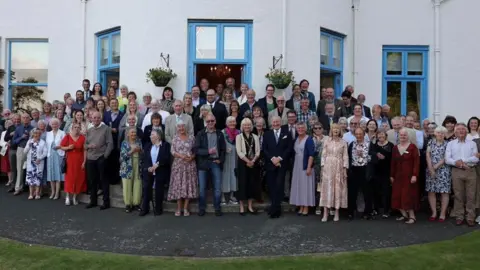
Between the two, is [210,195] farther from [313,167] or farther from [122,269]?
[122,269]

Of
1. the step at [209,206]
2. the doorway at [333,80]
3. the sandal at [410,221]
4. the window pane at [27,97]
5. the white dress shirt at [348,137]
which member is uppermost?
the doorway at [333,80]

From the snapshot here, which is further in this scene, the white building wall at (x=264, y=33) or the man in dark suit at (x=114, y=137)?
the white building wall at (x=264, y=33)

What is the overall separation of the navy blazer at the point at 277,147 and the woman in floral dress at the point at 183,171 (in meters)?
1.33

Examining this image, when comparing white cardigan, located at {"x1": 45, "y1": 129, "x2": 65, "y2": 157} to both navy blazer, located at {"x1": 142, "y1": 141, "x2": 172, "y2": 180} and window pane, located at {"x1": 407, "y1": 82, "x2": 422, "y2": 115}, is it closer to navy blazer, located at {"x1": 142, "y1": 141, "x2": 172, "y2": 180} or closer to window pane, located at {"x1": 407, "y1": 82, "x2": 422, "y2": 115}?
navy blazer, located at {"x1": 142, "y1": 141, "x2": 172, "y2": 180}

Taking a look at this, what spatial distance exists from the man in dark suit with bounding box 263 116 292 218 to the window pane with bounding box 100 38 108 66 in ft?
18.5

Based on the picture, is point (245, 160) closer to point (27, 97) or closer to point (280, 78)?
point (280, 78)

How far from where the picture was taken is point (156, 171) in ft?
25.2

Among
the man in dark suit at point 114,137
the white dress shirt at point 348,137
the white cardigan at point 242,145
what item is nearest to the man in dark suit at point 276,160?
the white cardigan at point 242,145

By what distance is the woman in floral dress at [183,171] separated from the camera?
766cm

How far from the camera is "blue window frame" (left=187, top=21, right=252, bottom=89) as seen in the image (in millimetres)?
9820

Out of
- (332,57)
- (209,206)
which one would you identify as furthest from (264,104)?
(332,57)

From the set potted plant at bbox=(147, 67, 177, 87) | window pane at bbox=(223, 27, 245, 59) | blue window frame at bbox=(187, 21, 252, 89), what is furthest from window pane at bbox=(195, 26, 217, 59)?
potted plant at bbox=(147, 67, 177, 87)

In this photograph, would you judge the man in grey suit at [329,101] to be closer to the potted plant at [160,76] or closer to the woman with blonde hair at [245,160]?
the woman with blonde hair at [245,160]

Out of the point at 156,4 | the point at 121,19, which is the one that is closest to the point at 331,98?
the point at 156,4
